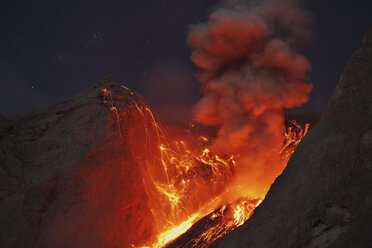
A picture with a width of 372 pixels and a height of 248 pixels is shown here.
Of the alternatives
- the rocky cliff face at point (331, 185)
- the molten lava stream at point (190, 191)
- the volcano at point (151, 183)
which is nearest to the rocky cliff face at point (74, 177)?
the volcano at point (151, 183)

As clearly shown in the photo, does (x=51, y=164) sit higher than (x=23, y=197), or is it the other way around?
(x=51, y=164)

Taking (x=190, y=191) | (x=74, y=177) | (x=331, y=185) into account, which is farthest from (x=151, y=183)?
(x=331, y=185)

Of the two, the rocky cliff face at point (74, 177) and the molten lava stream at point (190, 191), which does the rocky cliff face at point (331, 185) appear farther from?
the rocky cliff face at point (74, 177)

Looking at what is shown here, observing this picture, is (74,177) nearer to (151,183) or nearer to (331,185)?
(151,183)

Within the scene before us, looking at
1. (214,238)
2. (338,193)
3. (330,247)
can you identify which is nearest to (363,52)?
(338,193)

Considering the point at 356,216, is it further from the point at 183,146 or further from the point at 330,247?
the point at 183,146

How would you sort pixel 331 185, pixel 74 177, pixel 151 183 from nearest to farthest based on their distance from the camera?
pixel 331 185 < pixel 74 177 < pixel 151 183
